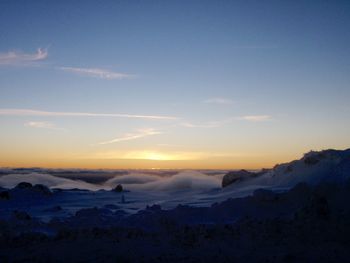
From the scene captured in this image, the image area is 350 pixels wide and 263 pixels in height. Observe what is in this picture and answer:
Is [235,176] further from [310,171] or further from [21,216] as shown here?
[21,216]

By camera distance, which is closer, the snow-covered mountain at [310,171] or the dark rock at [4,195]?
the snow-covered mountain at [310,171]

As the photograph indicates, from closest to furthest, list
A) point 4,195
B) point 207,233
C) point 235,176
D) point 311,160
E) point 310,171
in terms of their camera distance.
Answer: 1. point 207,233
2. point 310,171
3. point 311,160
4. point 4,195
5. point 235,176

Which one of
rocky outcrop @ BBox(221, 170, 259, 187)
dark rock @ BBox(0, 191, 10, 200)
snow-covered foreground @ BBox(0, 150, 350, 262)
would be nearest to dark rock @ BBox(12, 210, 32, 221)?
snow-covered foreground @ BBox(0, 150, 350, 262)

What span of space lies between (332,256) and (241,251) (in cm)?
186

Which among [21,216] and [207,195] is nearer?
[21,216]

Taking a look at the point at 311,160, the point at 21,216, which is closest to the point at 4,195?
the point at 21,216

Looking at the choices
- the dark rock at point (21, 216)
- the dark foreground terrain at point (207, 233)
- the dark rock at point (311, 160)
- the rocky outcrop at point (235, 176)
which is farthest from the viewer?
the rocky outcrop at point (235, 176)

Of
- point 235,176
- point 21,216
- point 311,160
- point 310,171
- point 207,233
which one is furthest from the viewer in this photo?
point 235,176

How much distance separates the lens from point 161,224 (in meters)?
12.4

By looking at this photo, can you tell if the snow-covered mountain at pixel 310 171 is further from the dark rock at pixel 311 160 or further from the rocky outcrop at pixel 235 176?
the rocky outcrop at pixel 235 176

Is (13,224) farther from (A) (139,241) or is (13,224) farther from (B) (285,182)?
(B) (285,182)

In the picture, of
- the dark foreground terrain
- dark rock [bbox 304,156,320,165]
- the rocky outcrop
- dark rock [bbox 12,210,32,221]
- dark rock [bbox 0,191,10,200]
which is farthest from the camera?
Answer: the rocky outcrop

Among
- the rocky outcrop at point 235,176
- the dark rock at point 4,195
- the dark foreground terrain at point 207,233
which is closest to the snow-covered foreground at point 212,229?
the dark foreground terrain at point 207,233

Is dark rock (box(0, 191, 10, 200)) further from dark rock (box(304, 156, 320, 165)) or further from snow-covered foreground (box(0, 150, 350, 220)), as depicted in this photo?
dark rock (box(304, 156, 320, 165))
